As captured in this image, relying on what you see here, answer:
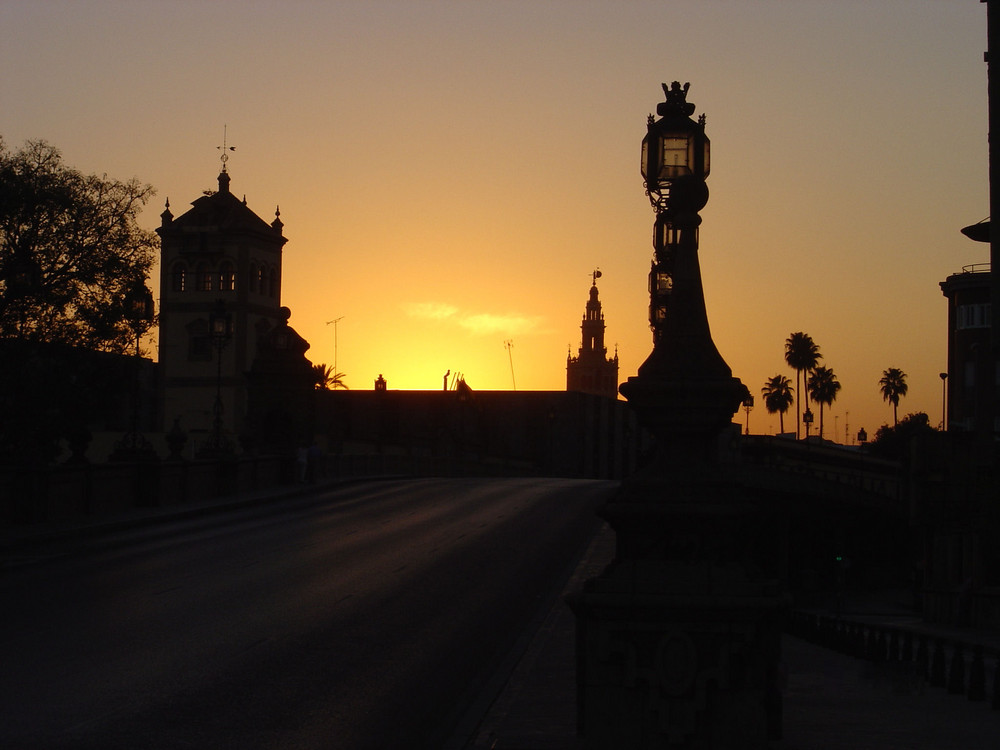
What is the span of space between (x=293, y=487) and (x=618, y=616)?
4131 centimetres

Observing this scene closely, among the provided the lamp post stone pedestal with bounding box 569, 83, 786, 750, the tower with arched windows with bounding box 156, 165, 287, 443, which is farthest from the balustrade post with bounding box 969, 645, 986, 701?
the tower with arched windows with bounding box 156, 165, 287, 443

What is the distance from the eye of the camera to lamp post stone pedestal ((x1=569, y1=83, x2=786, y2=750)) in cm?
768

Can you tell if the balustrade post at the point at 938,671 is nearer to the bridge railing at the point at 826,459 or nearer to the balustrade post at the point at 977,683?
the balustrade post at the point at 977,683

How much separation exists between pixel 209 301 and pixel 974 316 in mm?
53435

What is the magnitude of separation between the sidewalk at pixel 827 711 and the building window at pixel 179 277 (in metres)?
88.1

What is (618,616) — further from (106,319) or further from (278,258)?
(278,258)

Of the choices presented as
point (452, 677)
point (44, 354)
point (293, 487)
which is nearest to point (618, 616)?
point (452, 677)

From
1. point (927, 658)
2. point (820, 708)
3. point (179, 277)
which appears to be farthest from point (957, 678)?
point (179, 277)

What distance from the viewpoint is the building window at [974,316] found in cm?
7506

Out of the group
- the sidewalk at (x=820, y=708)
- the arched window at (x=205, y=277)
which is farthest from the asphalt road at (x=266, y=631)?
the arched window at (x=205, y=277)

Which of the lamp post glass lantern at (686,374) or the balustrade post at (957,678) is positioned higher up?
the lamp post glass lantern at (686,374)

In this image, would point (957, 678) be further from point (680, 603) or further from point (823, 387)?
point (823, 387)

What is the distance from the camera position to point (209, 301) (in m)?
97.2

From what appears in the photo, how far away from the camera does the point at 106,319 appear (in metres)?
32.1
